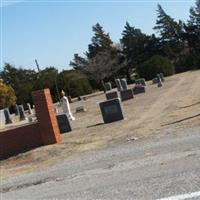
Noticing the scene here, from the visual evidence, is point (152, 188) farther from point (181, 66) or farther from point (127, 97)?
point (181, 66)

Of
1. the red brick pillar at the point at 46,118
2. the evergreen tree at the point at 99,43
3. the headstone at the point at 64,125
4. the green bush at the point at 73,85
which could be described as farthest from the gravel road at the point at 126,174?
the evergreen tree at the point at 99,43

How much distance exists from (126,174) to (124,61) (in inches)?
2992

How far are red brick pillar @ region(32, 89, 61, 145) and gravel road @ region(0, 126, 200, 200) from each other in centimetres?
386

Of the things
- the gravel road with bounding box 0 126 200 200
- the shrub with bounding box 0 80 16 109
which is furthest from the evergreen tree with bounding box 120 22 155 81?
the gravel road with bounding box 0 126 200 200

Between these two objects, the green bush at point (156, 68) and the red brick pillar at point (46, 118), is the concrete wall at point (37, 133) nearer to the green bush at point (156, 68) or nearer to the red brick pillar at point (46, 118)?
the red brick pillar at point (46, 118)

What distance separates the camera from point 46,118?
19.3 m

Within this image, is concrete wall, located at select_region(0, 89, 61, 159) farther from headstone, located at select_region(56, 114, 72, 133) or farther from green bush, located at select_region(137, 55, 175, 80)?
green bush, located at select_region(137, 55, 175, 80)

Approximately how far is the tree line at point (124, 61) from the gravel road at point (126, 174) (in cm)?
5400

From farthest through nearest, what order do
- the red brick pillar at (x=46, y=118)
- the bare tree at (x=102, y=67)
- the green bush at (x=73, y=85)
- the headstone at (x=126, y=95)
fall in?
the bare tree at (x=102, y=67) < the green bush at (x=73, y=85) < the headstone at (x=126, y=95) < the red brick pillar at (x=46, y=118)

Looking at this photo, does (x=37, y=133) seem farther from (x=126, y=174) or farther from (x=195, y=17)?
(x=195, y=17)

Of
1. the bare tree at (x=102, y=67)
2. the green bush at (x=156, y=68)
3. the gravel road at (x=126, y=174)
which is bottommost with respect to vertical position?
the gravel road at (x=126, y=174)

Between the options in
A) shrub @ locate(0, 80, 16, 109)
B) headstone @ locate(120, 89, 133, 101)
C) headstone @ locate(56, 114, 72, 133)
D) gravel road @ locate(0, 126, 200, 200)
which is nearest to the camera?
gravel road @ locate(0, 126, 200, 200)

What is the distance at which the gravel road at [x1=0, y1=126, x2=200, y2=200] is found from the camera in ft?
29.3

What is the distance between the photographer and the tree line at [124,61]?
7194cm
